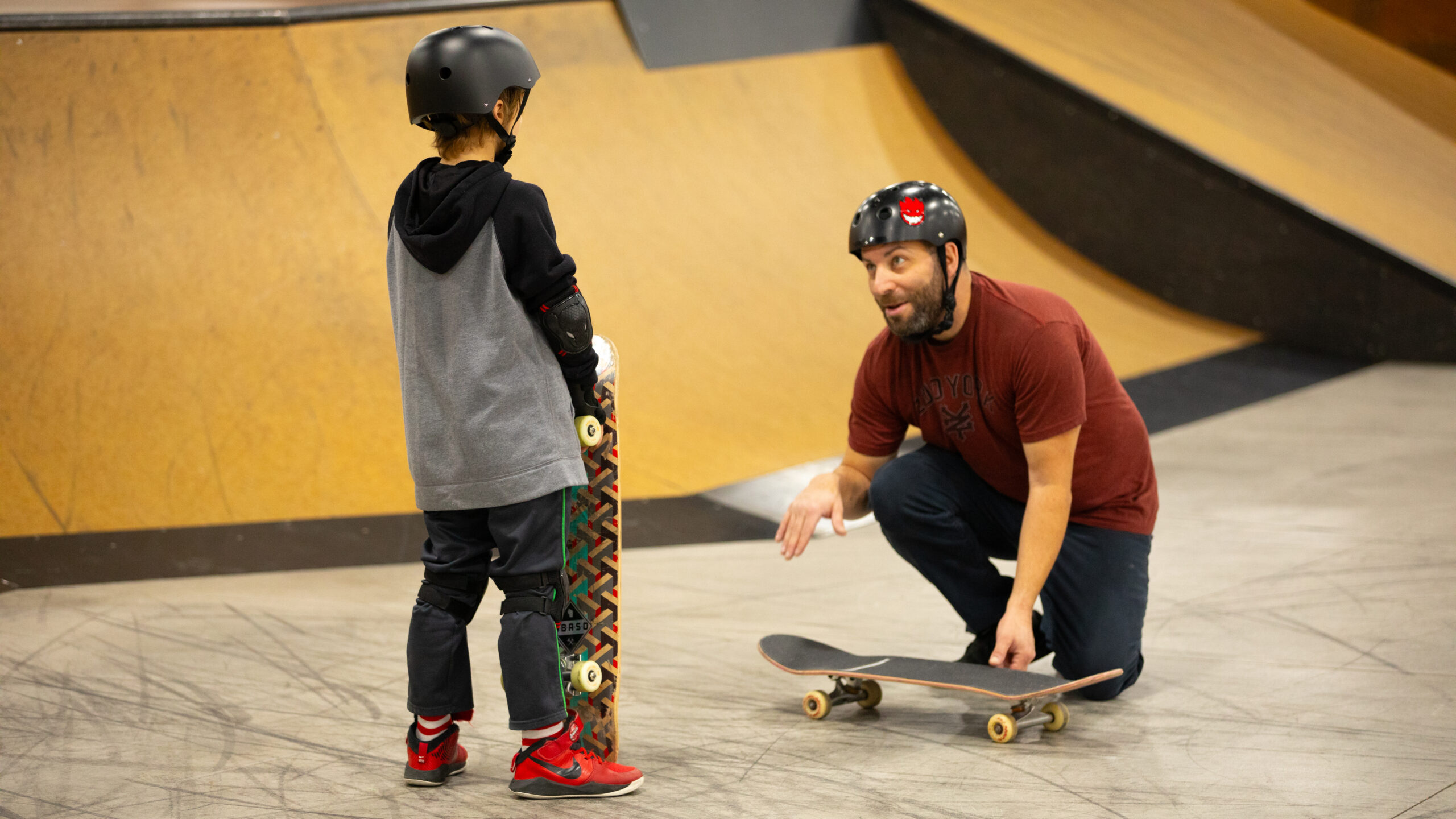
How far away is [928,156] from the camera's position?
850cm

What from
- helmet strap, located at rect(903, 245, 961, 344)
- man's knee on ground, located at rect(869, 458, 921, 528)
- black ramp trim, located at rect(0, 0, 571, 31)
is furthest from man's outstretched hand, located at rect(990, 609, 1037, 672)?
black ramp trim, located at rect(0, 0, 571, 31)

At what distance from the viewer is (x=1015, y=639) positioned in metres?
2.70

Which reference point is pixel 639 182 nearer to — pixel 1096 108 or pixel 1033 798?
pixel 1096 108

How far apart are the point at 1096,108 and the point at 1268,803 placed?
6.60 meters

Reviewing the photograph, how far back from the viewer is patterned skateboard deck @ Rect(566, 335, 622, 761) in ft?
8.64

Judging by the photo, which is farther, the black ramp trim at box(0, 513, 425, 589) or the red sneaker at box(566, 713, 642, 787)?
the black ramp trim at box(0, 513, 425, 589)

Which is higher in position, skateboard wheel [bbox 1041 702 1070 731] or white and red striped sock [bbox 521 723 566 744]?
white and red striped sock [bbox 521 723 566 744]

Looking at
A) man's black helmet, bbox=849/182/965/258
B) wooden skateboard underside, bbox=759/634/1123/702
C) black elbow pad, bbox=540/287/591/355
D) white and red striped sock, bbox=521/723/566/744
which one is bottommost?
white and red striped sock, bbox=521/723/566/744

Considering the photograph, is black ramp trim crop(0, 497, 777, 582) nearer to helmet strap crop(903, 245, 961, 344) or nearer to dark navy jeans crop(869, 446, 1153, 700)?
dark navy jeans crop(869, 446, 1153, 700)

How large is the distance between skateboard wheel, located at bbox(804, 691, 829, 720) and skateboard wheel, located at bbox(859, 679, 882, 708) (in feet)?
0.33

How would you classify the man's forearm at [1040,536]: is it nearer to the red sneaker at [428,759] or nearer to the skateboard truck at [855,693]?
the skateboard truck at [855,693]

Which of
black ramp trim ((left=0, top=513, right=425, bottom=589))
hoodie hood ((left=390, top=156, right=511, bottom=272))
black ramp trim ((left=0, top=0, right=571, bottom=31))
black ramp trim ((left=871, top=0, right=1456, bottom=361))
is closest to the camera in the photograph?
hoodie hood ((left=390, top=156, right=511, bottom=272))

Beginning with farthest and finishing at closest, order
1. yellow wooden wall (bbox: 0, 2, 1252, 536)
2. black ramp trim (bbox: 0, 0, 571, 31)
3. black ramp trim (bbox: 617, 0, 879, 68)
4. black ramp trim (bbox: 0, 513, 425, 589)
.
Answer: black ramp trim (bbox: 617, 0, 879, 68)
black ramp trim (bbox: 0, 0, 571, 31)
yellow wooden wall (bbox: 0, 2, 1252, 536)
black ramp trim (bbox: 0, 513, 425, 589)

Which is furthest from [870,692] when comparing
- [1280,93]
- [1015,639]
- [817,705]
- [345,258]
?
[1280,93]
